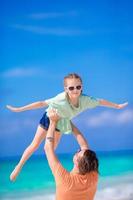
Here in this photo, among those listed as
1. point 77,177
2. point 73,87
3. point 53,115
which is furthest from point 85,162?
point 73,87

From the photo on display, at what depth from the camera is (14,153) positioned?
4430 mm

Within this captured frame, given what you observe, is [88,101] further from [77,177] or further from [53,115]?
[77,177]

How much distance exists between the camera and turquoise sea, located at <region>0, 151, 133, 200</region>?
4.52 meters

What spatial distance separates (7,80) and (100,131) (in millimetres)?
882

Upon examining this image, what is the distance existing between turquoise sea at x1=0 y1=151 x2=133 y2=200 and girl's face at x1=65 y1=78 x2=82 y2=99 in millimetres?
1312

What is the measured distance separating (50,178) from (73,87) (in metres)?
1.62

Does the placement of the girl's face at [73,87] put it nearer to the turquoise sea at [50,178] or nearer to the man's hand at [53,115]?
the man's hand at [53,115]

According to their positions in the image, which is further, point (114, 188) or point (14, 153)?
point (114, 188)

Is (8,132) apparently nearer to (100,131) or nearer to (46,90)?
(46,90)

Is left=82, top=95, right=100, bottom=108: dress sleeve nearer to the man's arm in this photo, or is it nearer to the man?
the man's arm

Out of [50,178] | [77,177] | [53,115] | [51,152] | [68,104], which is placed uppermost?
[50,178]

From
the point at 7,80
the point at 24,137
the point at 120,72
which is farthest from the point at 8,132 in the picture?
the point at 120,72

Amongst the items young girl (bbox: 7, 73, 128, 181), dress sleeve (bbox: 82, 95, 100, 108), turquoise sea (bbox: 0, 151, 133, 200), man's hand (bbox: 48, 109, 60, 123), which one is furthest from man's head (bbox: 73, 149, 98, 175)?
turquoise sea (bbox: 0, 151, 133, 200)

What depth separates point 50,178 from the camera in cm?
463
